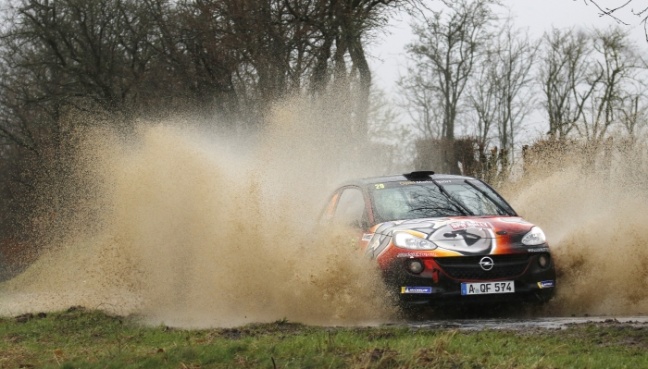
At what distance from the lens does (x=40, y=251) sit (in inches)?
885

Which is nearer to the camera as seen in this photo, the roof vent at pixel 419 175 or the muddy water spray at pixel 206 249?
the muddy water spray at pixel 206 249

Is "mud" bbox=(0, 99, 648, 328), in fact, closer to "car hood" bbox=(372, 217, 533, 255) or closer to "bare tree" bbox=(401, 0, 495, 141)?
"car hood" bbox=(372, 217, 533, 255)

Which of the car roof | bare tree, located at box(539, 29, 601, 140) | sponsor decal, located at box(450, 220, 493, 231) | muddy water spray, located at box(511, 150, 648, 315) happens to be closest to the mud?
muddy water spray, located at box(511, 150, 648, 315)

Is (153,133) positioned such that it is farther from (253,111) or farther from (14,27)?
(14,27)

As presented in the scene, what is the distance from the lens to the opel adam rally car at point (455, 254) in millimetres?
10852

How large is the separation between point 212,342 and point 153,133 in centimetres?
839

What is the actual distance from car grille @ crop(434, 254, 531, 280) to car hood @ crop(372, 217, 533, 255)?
3.1 inches

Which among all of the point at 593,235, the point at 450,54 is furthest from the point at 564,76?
the point at 593,235

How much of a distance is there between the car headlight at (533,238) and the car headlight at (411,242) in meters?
1.10

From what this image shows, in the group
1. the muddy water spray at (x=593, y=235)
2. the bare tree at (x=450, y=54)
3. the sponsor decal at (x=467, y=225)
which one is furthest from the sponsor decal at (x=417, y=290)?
the bare tree at (x=450, y=54)

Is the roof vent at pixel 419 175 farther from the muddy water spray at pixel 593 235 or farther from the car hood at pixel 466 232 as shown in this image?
the muddy water spray at pixel 593 235

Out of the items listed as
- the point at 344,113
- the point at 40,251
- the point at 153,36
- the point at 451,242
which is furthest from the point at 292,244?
Result: the point at 153,36

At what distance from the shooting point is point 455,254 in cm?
1091

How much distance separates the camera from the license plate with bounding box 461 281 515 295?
10.8 meters
